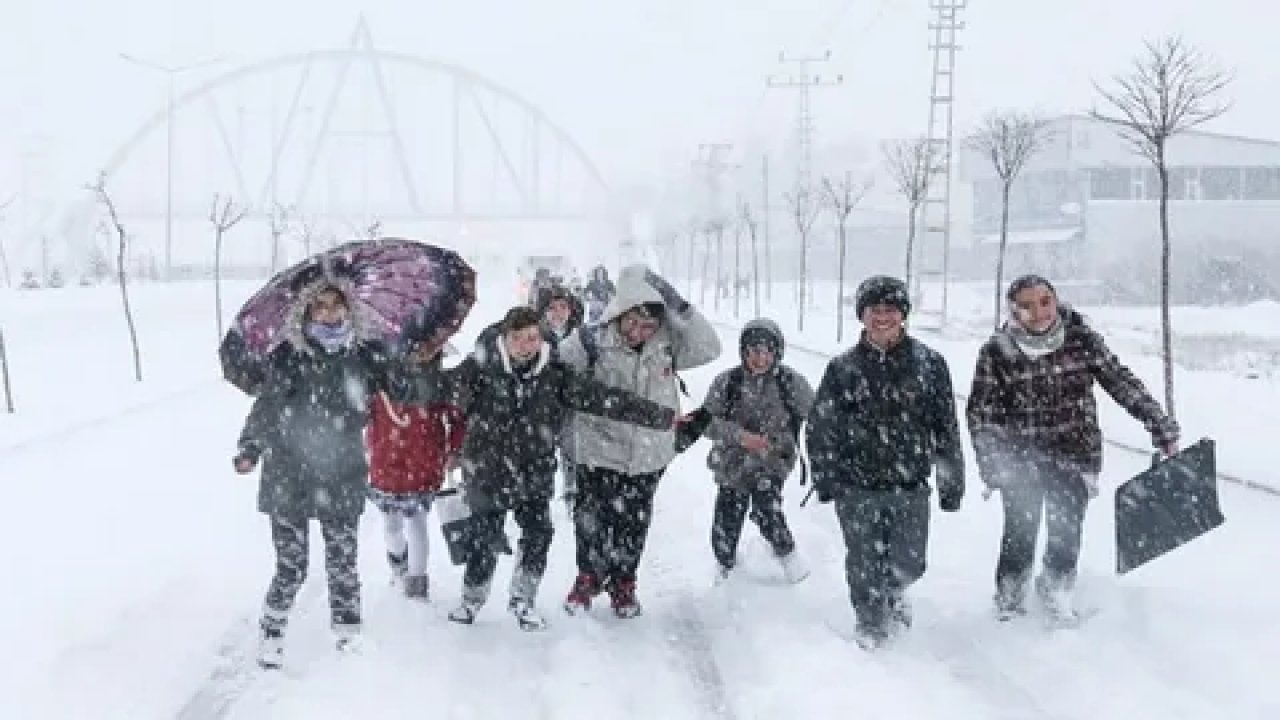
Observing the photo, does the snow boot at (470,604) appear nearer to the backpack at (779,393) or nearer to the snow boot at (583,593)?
the snow boot at (583,593)

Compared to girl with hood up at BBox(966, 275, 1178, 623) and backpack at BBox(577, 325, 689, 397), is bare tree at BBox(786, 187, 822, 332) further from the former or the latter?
girl with hood up at BBox(966, 275, 1178, 623)

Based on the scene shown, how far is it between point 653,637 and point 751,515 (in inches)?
45.5

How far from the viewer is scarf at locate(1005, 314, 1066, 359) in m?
5.31

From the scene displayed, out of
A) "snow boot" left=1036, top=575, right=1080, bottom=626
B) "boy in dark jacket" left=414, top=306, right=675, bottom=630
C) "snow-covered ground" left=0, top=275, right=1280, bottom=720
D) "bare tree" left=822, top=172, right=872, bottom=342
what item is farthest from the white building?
"boy in dark jacket" left=414, top=306, right=675, bottom=630

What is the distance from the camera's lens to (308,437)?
511cm

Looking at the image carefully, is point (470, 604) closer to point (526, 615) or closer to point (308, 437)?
point (526, 615)

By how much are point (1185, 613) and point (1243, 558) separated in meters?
1.44

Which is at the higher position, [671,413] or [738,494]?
[671,413]

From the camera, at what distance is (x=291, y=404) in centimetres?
511

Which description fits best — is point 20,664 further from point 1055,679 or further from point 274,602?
point 1055,679

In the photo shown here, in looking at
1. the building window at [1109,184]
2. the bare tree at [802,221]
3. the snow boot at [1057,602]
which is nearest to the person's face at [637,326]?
the snow boot at [1057,602]

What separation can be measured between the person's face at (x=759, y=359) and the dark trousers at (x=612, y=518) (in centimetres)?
74

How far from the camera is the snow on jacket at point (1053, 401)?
211 inches

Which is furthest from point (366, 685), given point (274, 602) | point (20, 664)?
point (20, 664)
